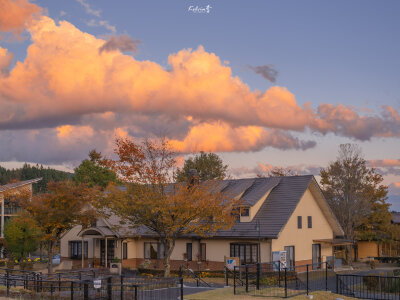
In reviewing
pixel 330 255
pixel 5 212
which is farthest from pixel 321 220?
pixel 5 212

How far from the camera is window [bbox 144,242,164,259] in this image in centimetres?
4747

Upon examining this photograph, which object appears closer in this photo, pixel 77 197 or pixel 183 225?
pixel 183 225

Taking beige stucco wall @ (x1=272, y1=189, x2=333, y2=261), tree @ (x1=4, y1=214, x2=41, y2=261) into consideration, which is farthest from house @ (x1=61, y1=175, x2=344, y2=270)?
A: tree @ (x1=4, y1=214, x2=41, y2=261)

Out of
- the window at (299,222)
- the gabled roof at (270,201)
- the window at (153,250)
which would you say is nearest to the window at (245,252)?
the gabled roof at (270,201)

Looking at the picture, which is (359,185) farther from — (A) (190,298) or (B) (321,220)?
(A) (190,298)

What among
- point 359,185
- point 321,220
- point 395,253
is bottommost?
point 395,253

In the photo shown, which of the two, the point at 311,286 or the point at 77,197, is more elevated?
the point at 77,197

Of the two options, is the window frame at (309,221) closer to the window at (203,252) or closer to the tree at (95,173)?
the window at (203,252)

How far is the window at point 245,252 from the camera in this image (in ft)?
136

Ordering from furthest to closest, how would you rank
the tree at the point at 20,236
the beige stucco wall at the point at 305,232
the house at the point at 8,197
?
the house at the point at 8,197 < the tree at the point at 20,236 < the beige stucco wall at the point at 305,232

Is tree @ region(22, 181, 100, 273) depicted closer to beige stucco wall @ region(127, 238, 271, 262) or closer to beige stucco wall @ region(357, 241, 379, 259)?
beige stucco wall @ region(127, 238, 271, 262)

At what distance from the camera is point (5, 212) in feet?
249

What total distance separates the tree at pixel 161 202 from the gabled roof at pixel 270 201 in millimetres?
2347

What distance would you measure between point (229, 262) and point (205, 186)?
18.9 feet
